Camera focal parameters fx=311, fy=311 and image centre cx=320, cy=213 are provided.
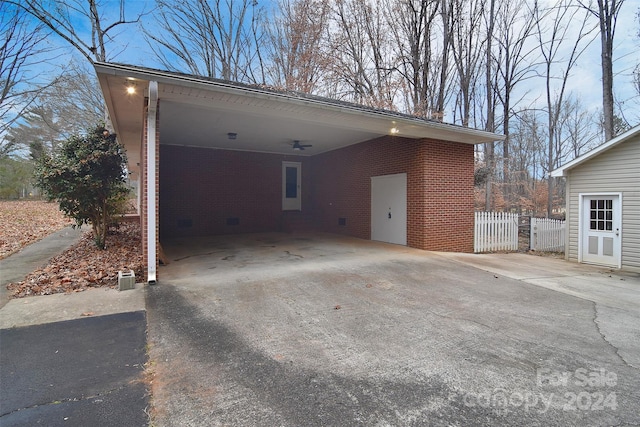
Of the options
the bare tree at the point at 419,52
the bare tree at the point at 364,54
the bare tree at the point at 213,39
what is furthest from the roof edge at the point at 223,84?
the bare tree at the point at 213,39

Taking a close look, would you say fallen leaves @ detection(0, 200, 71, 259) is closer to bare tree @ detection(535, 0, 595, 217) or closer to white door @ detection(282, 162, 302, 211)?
white door @ detection(282, 162, 302, 211)

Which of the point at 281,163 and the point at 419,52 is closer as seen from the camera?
the point at 281,163

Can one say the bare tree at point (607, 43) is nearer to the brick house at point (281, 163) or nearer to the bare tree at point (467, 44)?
the bare tree at point (467, 44)

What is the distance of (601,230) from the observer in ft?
27.3

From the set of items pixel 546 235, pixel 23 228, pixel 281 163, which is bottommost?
pixel 546 235

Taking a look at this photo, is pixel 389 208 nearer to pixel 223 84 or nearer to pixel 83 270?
pixel 223 84

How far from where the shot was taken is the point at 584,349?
2.99 meters

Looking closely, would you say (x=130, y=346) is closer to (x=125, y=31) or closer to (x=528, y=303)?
(x=528, y=303)

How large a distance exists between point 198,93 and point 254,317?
11.8 ft

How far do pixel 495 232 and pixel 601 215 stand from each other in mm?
2553

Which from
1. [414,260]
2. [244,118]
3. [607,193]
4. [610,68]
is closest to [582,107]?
[610,68]

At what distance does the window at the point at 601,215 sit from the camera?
26.7ft

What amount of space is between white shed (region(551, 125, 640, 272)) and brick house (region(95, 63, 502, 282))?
293cm

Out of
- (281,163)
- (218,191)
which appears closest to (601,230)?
(281,163)
